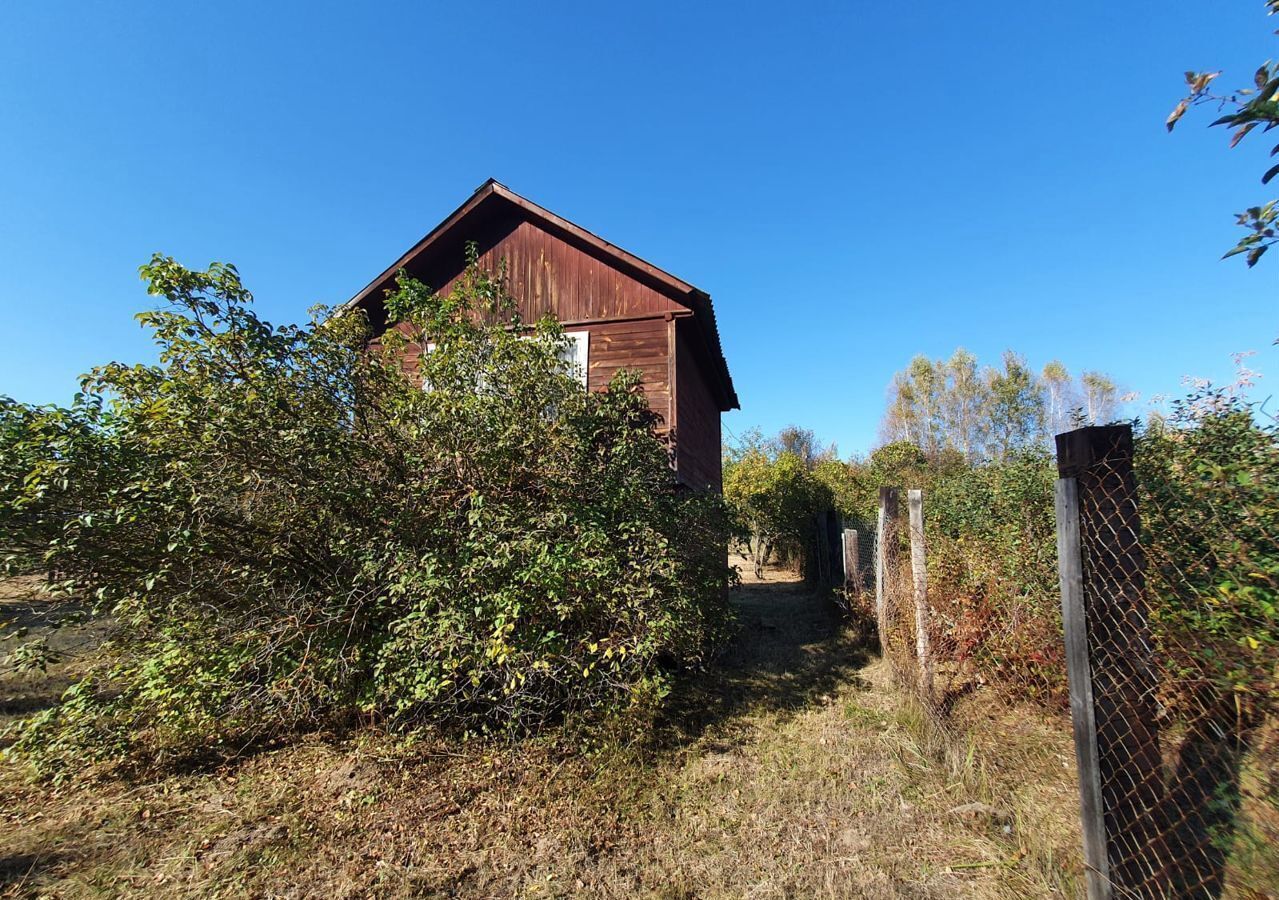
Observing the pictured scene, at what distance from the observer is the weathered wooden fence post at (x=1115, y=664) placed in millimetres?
A: 1865

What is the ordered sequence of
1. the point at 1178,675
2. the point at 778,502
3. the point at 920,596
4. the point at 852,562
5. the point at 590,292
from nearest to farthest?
the point at 1178,675
the point at 920,596
the point at 852,562
the point at 590,292
the point at 778,502

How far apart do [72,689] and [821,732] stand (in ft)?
20.1

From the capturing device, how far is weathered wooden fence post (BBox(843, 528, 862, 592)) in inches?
308

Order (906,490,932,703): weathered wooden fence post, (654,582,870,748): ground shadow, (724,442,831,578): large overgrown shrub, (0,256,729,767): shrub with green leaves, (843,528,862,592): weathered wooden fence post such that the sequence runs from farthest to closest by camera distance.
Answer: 1. (724,442,831,578): large overgrown shrub
2. (843,528,862,592): weathered wooden fence post
3. (654,582,870,748): ground shadow
4. (906,490,932,703): weathered wooden fence post
5. (0,256,729,767): shrub with green leaves

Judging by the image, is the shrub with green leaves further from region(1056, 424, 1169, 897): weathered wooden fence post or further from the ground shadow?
region(1056, 424, 1169, 897): weathered wooden fence post

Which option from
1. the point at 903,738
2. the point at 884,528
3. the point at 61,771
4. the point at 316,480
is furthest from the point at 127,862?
the point at 884,528

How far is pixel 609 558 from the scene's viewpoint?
4.52 m

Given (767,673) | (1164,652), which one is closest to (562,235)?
(767,673)

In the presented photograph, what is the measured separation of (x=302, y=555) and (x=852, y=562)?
24.0 feet

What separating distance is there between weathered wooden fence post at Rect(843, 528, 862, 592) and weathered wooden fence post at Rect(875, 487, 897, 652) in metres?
1.35

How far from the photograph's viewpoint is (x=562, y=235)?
353 inches

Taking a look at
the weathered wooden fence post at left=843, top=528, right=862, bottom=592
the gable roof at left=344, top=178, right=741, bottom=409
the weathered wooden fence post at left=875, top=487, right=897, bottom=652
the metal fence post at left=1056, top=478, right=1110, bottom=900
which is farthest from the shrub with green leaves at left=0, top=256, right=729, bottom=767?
the gable roof at left=344, top=178, right=741, bottom=409

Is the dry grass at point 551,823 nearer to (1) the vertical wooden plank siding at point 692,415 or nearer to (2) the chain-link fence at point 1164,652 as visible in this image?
(2) the chain-link fence at point 1164,652

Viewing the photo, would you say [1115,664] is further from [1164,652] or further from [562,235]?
[562,235]
